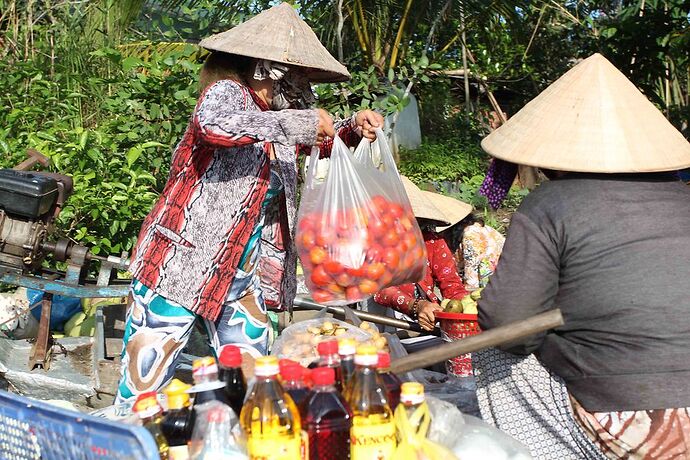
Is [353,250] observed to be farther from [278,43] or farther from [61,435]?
[61,435]

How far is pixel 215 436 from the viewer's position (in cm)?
173

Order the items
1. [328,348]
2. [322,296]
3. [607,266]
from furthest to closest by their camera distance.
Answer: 1. [322,296]
2. [607,266]
3. [328,348]

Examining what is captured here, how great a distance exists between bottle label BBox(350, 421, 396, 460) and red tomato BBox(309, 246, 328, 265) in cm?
115

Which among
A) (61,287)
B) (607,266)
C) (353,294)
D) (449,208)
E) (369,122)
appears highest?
(369,122)

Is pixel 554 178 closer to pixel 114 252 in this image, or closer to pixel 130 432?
pixel 130 432

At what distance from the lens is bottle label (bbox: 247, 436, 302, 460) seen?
5.55 ft

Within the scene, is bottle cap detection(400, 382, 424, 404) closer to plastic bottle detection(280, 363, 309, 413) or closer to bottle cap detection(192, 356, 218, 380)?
plastic bottle detection(280, 363, 309, 413)

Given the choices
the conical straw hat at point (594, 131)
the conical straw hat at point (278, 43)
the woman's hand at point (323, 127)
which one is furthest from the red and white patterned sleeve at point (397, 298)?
the conical straw hat at point (594, 131)

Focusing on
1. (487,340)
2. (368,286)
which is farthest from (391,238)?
(487,340)

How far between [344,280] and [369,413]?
3.61ft

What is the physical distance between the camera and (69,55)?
663 centimetres

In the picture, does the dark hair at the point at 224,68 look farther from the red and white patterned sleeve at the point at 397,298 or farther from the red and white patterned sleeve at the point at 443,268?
the red and white patterned sleeve at the point at 443,268

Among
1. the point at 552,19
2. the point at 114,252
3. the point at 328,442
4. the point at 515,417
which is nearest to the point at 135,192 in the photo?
the point at 114,252

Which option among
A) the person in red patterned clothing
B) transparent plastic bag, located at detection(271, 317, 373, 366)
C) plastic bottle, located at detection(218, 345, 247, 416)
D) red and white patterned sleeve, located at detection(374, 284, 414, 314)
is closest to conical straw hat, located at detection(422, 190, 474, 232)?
the person in red patterned clothing
